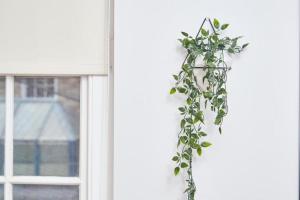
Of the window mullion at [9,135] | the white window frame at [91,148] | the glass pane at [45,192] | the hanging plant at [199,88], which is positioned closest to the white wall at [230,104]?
the hanging plant at [199,88]

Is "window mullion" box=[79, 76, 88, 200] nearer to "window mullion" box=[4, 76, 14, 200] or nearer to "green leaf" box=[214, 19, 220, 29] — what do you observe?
"window mullion" box=[4, 76, 14, 200]

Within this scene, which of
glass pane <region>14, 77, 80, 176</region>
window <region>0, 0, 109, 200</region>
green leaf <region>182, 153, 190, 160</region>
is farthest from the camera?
glass pane <region>14, 77, 80, 176</region>

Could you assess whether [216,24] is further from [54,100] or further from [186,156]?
[54,100]

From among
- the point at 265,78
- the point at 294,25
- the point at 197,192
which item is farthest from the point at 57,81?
the point at 294,25

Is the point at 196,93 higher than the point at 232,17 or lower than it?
lower

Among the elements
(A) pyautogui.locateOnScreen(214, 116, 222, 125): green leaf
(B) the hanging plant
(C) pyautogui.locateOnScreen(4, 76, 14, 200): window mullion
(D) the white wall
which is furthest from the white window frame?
(A) pyautogui.locateOnScreen(214, 116, 222, 125): green leaf

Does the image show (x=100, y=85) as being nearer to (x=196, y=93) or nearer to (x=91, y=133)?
(x=91, y=133)

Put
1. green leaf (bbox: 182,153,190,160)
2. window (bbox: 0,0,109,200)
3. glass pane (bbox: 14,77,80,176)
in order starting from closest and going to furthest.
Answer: green leaf (bbox: 182,153,190,160), window (bbox: 0,0,109,200), glass pane (bbox: 14,77,80,176)

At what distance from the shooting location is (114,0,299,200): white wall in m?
1.47

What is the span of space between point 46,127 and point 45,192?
27cm

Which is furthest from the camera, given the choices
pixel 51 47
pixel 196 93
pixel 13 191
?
pixel 13 191

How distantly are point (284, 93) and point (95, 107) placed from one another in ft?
2.44

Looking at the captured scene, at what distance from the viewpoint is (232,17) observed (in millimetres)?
1492

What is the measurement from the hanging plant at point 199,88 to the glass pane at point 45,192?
1.59 ft
